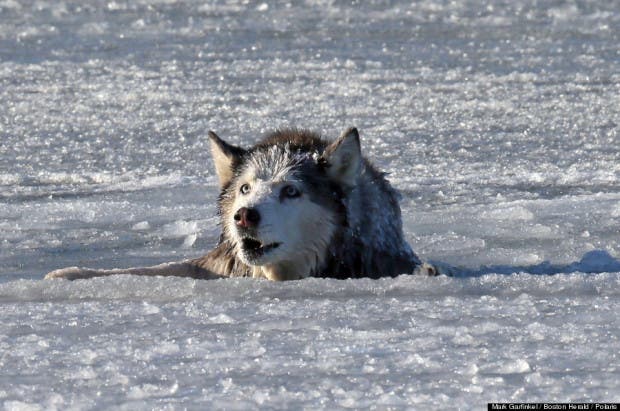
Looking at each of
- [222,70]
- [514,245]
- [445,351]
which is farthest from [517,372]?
[222,70]

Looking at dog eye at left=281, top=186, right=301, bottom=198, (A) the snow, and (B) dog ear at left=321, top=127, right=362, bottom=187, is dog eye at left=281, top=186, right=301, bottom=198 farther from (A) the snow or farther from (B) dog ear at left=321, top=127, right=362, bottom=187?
(A) the snow

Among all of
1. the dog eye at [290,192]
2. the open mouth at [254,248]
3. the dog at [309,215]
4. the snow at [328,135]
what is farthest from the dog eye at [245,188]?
the snow at [328,135]

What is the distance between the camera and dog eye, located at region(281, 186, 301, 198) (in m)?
5.48

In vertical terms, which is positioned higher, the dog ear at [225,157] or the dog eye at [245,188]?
the dog ear at [225,157]

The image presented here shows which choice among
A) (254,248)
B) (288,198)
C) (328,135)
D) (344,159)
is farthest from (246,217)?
(328,135)

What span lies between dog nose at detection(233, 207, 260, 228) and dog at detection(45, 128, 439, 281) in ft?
0.44

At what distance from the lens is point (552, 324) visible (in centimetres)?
437

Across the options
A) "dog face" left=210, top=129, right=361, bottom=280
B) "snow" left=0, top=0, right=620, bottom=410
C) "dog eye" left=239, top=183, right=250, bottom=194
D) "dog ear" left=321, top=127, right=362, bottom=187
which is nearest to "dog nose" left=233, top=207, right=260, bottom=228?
"dog face" left=210, top=129, right=361, bottom=280

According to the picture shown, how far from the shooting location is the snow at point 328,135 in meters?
3.86

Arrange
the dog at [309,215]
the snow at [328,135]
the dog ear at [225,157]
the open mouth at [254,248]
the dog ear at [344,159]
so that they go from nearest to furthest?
the snow at [328,135] → the open mouth at [254,248] → the dog at [309,215] → the dog ear at [344,159] → the dog ear at [225,157]

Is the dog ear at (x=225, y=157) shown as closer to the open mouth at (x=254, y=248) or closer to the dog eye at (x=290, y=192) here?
the dog eye at (x=290, y=192)

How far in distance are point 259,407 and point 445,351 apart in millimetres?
762

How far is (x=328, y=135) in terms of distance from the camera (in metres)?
9.13

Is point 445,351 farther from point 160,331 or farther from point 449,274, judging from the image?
point 449,274
